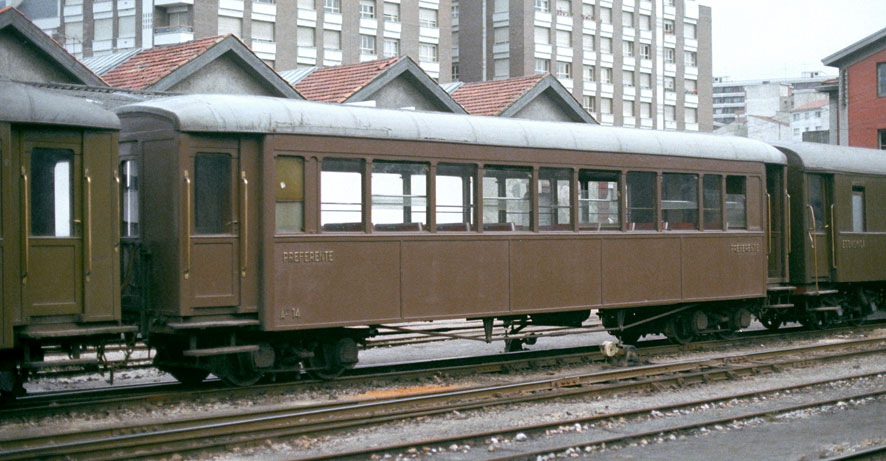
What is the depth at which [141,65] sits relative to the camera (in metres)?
25.4

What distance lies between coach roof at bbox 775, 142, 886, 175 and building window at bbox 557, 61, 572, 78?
51074mm

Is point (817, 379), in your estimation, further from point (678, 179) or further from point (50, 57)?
point (50, 57)

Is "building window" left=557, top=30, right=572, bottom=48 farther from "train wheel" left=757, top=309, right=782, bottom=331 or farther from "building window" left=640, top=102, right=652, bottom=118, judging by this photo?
"train wheel" left=757, top=309, right=782, bottom=331

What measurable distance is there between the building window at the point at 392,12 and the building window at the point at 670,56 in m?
26.1

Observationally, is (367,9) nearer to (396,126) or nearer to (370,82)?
(370,82)

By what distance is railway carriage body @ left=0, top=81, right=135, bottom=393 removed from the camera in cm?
1019

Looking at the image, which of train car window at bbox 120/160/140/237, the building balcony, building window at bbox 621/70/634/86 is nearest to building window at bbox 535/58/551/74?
building window at bbox 621/70/634/86

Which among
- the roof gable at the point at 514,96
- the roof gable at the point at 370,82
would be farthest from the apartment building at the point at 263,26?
the roof gable at the point at 370,82

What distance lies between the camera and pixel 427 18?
64.9m

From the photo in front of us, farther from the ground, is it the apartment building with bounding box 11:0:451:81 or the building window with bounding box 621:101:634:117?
the apartment building with bounding box 11:0:451:81

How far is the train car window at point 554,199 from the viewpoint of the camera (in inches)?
572

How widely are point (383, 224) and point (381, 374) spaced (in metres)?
1.86

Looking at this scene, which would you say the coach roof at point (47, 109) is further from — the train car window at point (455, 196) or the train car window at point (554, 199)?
the train car window at point (554, 199)

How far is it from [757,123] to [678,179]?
98.1 metres
